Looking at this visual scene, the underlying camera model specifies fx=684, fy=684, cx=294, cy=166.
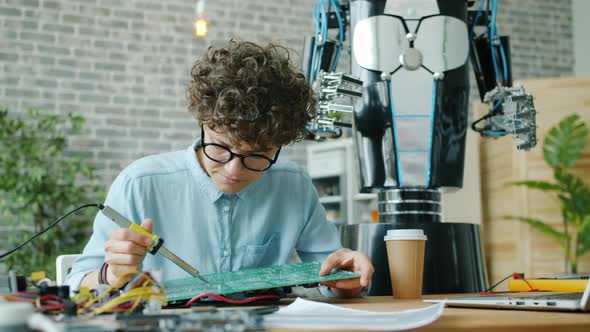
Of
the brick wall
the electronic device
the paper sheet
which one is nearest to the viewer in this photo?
the paper sheet

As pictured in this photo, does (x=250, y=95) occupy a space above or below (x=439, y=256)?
above

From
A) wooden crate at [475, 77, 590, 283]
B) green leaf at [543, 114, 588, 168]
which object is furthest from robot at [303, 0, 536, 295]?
wooden crate at [475, 77, 590, 283]

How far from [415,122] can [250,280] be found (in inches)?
29.0

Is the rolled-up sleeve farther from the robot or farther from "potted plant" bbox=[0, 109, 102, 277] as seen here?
"potted plant" bbox=[0, 109, 102, 277]

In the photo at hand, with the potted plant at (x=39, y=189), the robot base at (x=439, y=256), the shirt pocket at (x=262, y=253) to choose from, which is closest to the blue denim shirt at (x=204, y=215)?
the shirt pocket at (x=262, y=253)

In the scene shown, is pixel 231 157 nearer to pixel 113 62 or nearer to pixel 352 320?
pixel 352 320

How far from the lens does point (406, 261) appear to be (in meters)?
1.30

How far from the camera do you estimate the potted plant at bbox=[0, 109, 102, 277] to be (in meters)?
4.56

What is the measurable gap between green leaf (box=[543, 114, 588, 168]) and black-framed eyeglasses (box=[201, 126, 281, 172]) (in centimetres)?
389

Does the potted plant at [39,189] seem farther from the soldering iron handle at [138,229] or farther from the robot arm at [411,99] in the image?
the soldering iron handle at [138,229]

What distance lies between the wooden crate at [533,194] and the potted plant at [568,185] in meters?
0.11

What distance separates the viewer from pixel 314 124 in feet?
5.44

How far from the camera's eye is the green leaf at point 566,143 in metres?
4.80

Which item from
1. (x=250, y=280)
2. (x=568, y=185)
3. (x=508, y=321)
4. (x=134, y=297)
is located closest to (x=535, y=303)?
(x=508, y=321)
